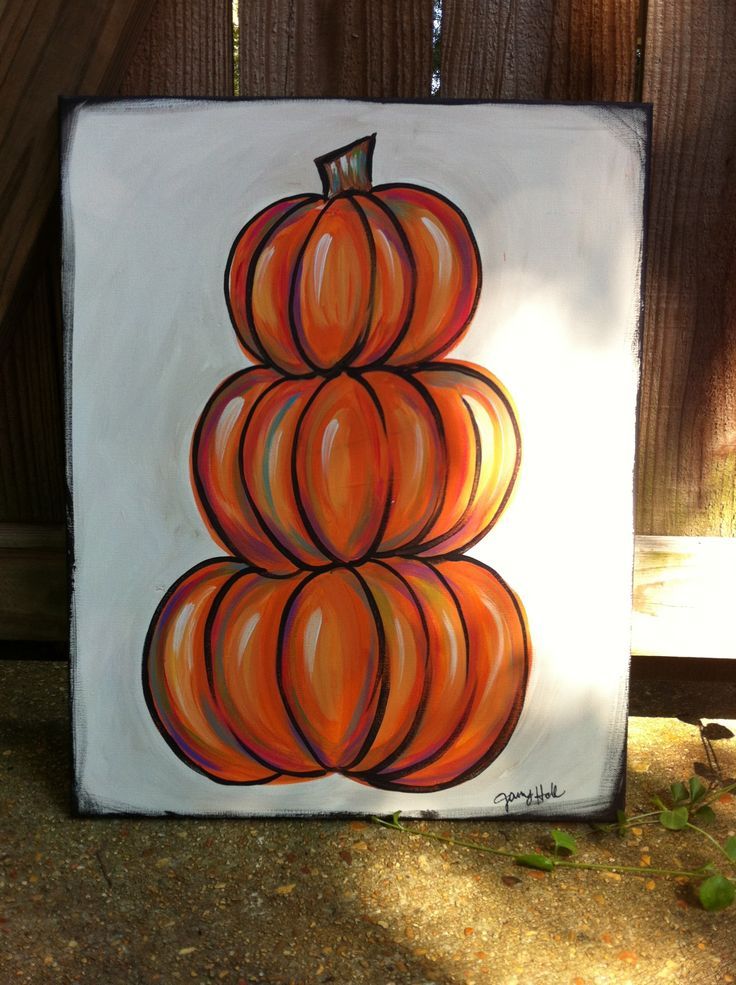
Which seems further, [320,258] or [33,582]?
[33,582]

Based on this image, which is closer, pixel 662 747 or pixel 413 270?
pixel 413 270

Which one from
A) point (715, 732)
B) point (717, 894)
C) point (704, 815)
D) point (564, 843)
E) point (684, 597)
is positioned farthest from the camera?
point (715, 732)

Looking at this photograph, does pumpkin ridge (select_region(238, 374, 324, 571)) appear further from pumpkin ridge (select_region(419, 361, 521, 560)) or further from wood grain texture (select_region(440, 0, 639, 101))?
wood grain texture (select_region(440, 0, 639, 101))

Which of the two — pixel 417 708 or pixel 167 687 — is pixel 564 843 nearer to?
pixel 417 708

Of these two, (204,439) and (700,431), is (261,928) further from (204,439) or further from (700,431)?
(700,431)

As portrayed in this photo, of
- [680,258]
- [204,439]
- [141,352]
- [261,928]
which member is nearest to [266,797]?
[261,928]

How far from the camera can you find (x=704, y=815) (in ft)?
4.03

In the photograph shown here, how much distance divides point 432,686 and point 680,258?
0.75m

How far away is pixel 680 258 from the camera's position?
51.0 inches

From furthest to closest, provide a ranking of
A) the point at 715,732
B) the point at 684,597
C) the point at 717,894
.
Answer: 1. the point at 715,732
2. the point at 684,597
3. the point at 717,894

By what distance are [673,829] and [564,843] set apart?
19 cm

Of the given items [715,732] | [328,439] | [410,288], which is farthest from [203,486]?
[715,732]

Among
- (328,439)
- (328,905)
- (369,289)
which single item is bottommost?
(328,905)

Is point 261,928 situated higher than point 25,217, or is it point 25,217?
point 25,217
